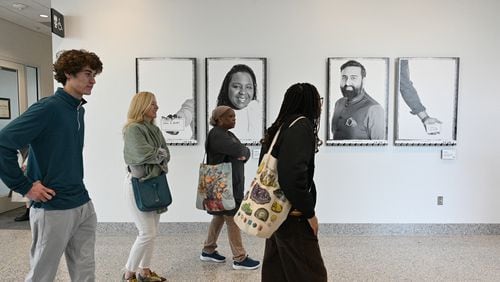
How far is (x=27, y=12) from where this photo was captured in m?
4.77

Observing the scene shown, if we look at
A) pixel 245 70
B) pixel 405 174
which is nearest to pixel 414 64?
pixel 405 174

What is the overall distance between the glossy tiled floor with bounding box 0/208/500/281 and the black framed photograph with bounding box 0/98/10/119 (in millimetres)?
1946

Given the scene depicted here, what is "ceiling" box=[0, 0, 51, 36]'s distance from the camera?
439 centimetres

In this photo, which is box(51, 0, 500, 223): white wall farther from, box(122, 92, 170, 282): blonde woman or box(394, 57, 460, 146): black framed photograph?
box(122, 92, 170, 282): blonde woman

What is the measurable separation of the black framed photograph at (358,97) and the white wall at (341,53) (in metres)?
0.10

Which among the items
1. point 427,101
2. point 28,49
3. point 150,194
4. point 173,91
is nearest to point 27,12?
point 28,49

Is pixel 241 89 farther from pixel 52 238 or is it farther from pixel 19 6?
pixel 19 6

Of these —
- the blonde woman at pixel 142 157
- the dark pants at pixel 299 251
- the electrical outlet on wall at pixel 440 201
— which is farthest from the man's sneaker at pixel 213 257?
the electrical outlet on wall at pixel 440 201

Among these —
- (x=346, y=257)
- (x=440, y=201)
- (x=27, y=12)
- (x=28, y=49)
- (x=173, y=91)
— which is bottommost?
(x=346, y=257)

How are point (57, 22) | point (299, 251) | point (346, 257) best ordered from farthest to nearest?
point (57, 22) → point (346, 257) → point (299, 251)

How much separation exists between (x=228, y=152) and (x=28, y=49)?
461cm

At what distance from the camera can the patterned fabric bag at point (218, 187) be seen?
291 cm

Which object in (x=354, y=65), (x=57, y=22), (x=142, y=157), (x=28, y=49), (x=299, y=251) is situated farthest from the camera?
(x=28, y=49)

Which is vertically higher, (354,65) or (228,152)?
(354,65)
